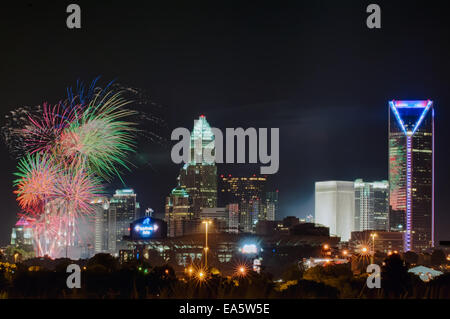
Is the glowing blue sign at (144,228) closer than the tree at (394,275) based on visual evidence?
No

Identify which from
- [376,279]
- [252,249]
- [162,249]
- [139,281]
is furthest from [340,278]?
[162,249]

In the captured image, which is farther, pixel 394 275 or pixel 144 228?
pixel 144 228

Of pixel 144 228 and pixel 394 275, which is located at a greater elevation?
pixel 144 228

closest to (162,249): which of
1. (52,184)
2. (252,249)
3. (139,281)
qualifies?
(252,249)

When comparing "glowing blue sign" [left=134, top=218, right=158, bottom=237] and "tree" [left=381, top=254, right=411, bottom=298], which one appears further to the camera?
"glowing blue sign" [left=134, top=218, right=158, bottom=237]
